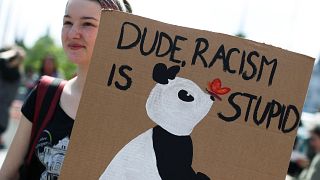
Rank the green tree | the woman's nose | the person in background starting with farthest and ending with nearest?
the green tree → the person in background → the woman's nose

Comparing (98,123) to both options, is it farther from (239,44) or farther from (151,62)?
(239,44)

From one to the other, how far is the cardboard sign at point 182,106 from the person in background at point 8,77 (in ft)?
14.5

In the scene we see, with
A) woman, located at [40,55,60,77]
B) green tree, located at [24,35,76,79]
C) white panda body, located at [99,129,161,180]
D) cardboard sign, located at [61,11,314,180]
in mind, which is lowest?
white panda body, located at [99,129,161,180]

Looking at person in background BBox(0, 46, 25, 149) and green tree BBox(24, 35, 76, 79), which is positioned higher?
green tree BBox(24, 35, 76, 79)

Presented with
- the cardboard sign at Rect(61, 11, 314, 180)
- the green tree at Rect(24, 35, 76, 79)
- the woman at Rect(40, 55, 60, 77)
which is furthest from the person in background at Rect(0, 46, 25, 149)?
the green tree at Rect(24, 35, 76, 79)

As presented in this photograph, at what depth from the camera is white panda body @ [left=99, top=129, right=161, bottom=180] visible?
1489mm

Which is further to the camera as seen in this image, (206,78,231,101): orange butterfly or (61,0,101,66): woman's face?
(61,0,101,66): woman's face

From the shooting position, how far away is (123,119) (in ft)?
4.96

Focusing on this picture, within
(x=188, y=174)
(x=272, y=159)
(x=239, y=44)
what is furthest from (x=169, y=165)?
(x=239, y=44)

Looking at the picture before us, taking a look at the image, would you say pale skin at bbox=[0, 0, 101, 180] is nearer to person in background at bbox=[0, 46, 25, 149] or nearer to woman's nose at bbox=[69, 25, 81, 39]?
woman's nose at bbox=[69, 25, 81, 39]

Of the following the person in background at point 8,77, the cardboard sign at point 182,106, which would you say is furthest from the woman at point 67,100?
the person in background at point 8,77

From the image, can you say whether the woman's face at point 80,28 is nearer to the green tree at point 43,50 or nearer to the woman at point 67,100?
the woman at point 67,100

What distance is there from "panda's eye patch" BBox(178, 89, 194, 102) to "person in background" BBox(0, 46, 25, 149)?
4.50 metres

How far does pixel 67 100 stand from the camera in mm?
1744
